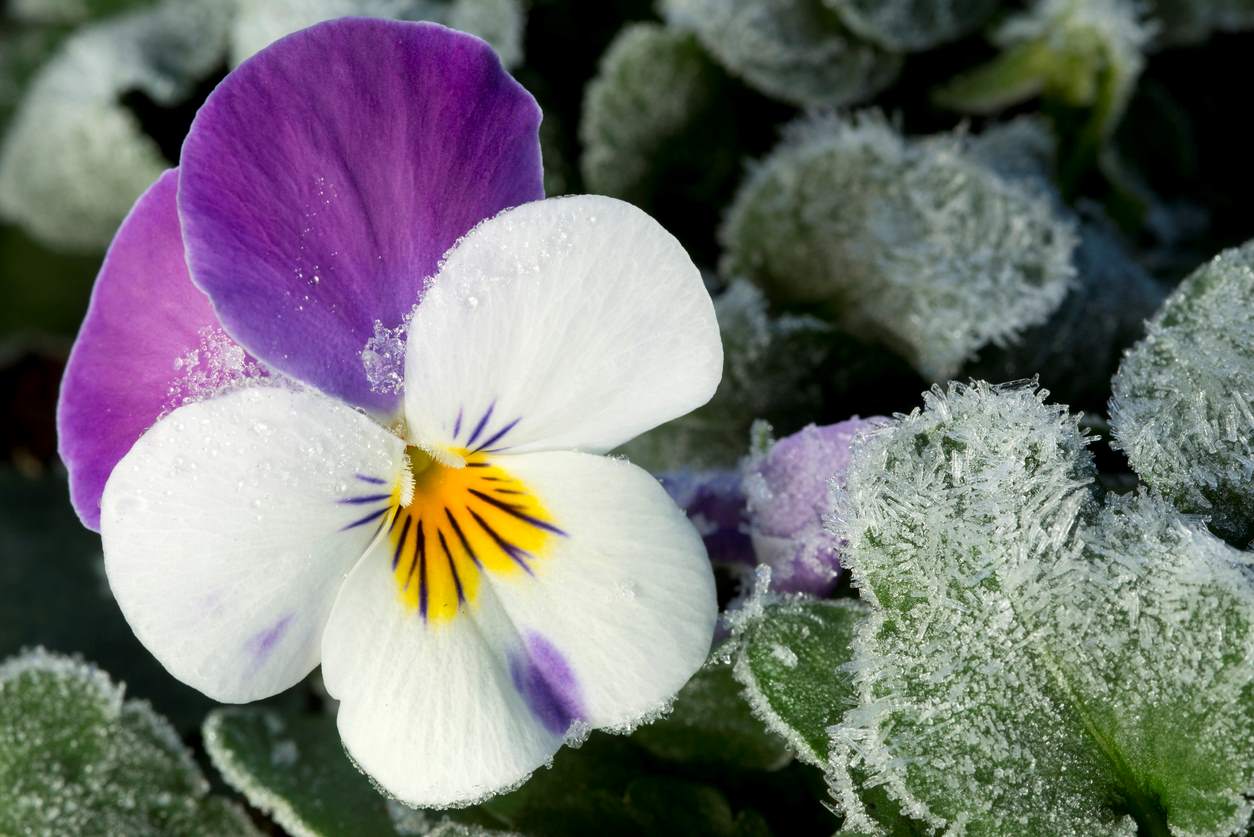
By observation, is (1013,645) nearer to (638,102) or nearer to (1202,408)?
(1202,408)

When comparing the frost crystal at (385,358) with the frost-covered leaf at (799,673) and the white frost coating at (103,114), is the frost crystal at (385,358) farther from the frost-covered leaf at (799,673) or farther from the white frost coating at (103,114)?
the white frost coating at (103,114)

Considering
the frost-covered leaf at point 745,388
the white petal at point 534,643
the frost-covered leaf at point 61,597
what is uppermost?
the white petal at point 534,643

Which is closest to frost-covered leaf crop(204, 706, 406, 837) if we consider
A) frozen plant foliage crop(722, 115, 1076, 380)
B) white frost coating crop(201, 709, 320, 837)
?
white frost coating crop(201, 709, 320, 837)

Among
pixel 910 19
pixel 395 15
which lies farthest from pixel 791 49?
pixel 395 15

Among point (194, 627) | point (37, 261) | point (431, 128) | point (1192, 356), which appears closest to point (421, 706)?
point (194, 627)

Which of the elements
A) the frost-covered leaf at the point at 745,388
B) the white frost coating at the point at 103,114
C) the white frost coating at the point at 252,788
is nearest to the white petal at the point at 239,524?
the white frost coating at the point at 252,788

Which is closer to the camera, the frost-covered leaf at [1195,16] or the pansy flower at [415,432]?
the pansy flower at [415,432]
